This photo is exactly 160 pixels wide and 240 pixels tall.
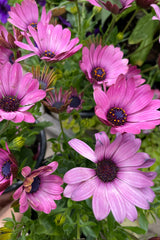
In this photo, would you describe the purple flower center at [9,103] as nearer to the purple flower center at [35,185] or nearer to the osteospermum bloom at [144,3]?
the purple flower center at [35,185]

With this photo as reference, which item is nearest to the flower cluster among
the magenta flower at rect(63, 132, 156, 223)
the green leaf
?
the magenta flower at rect(63, 132, 156, 223)

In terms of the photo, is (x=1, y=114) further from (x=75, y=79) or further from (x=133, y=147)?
(x=75, y=79)

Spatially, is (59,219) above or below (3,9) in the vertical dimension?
below

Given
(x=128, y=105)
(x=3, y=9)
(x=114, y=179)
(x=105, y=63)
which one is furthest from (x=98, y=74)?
(x=3, y=9)

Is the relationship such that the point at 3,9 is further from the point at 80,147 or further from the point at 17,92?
the point at 80,147

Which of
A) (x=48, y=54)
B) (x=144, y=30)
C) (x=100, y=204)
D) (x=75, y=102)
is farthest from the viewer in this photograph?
(x=144, y=30)

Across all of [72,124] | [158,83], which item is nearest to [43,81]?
[72,124]

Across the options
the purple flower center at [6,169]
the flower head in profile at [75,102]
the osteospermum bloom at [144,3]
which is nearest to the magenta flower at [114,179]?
the purple flower center at [6,169]
